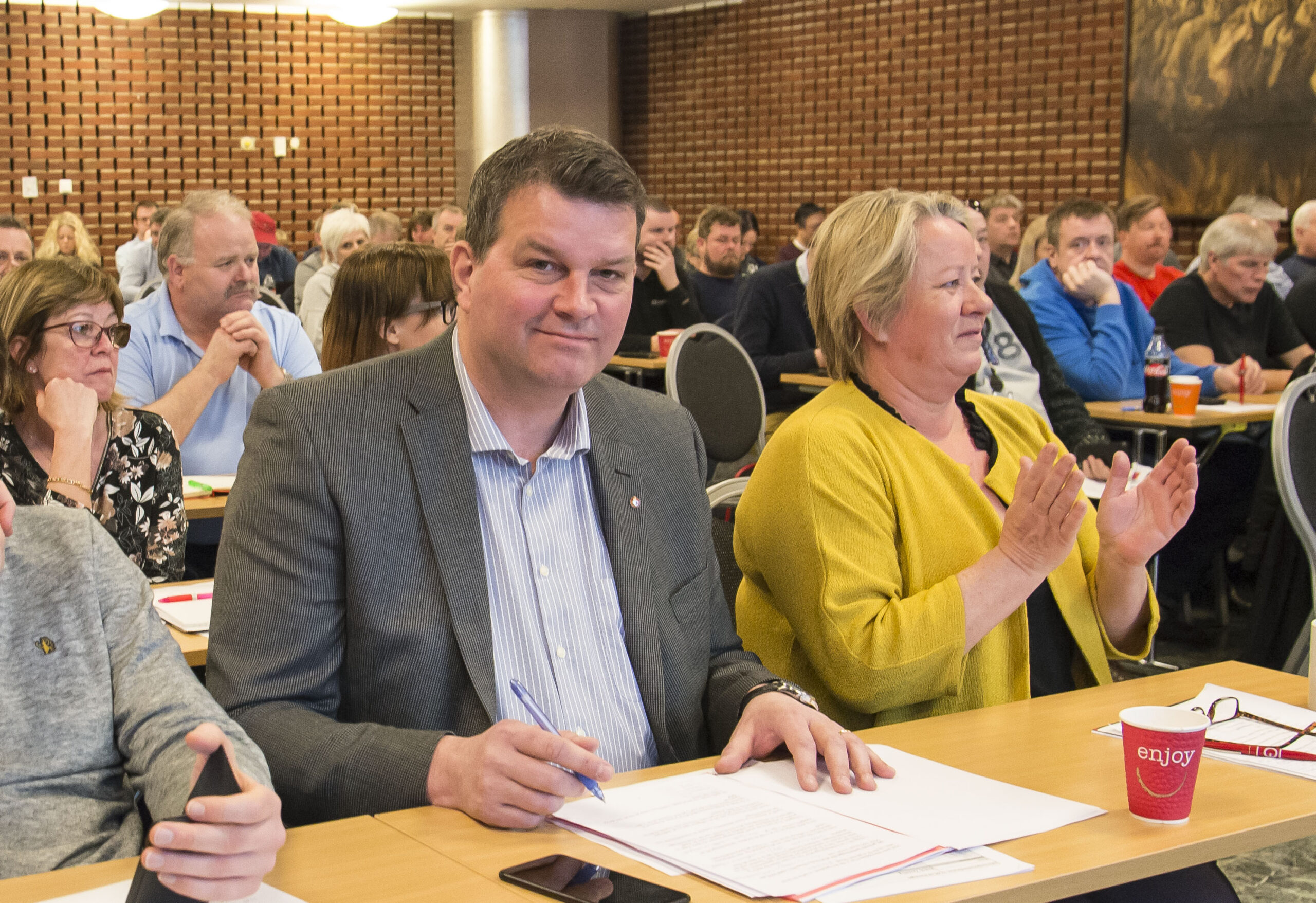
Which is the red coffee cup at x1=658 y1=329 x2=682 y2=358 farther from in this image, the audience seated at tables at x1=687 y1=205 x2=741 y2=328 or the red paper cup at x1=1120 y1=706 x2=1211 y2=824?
the red paper cup at x1=1120 y1=706 x2=1211 y2=824

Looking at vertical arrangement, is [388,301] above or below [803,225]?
below

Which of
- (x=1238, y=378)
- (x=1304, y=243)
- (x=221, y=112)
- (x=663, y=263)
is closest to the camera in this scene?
(x=1238, y=378)

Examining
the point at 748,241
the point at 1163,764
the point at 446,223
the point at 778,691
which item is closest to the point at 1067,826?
the point at 1163,764

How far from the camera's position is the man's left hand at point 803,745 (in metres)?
1.50

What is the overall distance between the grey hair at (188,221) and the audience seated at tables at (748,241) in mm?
6046

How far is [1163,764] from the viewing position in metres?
1.39

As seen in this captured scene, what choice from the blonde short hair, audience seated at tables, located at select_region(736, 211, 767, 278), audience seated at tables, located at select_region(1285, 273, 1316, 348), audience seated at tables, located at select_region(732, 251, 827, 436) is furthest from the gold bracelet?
audience seated at tables, located at select_region(736, 211, 767, 278)

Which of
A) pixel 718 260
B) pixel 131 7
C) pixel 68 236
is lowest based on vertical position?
pixel 718 260

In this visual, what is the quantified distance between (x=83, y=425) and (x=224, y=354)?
3.68ft

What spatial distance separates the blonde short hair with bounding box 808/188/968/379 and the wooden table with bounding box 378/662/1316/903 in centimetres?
68

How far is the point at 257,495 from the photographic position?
5.34ft

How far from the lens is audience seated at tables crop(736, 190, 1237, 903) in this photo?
6.37 ft

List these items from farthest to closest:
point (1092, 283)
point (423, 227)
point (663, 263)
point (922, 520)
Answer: point (423, 227) < point (663, 263) < point (1092, 283) < point (922, 520)

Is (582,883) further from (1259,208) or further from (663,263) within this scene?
(1259,208)
